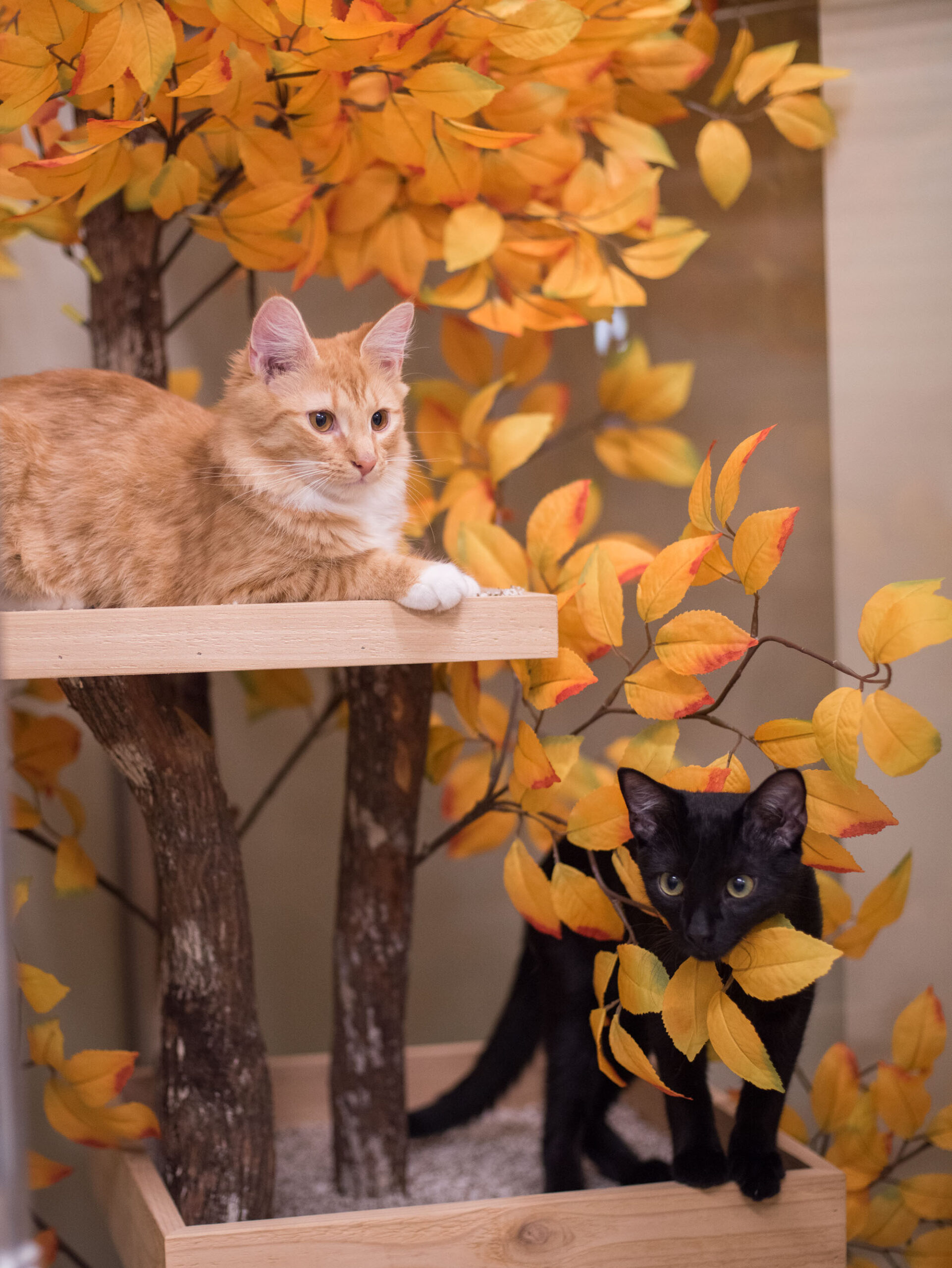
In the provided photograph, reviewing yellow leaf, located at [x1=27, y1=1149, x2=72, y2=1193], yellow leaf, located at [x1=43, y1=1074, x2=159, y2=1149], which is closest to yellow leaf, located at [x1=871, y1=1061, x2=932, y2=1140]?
yellow leaf, located at [x1=43, y1=1074, x2=159, y2=1149]

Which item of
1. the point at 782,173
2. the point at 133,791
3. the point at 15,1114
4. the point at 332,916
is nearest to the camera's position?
the point at 15,1114

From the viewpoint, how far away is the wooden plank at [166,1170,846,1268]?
88cm

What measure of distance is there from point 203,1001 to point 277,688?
0.49m

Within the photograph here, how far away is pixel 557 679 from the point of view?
37.1 inches

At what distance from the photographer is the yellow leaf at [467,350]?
4.30ft

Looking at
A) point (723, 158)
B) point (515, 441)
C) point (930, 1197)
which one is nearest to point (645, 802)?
point (515, 441)

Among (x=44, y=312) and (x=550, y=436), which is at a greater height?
(x=44, y=312)

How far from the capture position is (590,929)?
952 mm

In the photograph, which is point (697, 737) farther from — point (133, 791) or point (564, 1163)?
point (133, 791)

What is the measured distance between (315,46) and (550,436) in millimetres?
687

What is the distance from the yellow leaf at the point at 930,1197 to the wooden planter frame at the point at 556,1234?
0.66ft

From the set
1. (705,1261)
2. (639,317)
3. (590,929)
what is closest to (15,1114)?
(590,929)

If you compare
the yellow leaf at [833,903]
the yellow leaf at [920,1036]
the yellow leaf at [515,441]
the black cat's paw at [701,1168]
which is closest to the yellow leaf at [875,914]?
the yellow leaf at [833,903]

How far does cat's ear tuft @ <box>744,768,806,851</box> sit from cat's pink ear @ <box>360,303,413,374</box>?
53 cm
